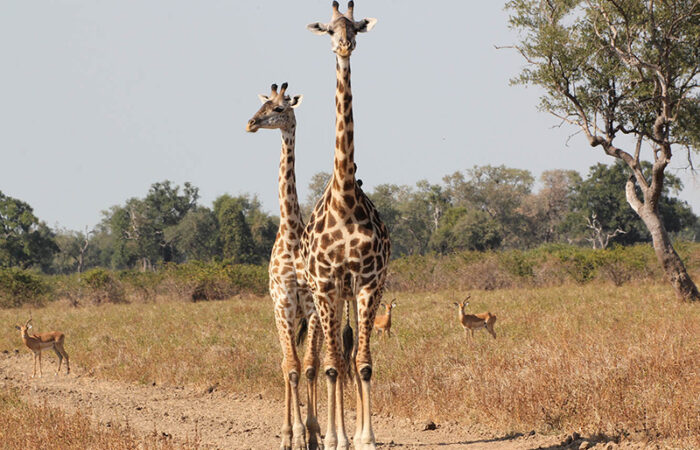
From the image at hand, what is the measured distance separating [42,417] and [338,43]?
618 cm

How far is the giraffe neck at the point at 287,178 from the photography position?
826 centimetres

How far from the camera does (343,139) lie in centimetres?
704

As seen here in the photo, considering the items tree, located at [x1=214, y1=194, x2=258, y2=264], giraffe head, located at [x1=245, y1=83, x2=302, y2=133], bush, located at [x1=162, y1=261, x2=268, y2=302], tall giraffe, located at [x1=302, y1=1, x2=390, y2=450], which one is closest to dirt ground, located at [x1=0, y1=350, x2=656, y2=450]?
tall giraffe, located at [x1=302, y1=1, x2=390, y2=450]

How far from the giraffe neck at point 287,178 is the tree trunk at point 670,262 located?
15.6 meters

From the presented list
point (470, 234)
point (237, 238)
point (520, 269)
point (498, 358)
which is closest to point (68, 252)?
point (237, 238)

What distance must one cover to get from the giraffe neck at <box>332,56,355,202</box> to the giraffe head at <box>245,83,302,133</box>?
116cm

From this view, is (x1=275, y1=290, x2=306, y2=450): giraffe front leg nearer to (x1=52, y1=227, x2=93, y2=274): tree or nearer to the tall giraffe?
the tall giraffe

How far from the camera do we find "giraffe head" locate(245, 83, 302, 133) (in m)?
7.86

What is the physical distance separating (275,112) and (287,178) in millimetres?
801

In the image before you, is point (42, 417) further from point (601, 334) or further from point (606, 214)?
point (606, 214)

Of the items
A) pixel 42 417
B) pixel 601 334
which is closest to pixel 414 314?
pixel 601 334

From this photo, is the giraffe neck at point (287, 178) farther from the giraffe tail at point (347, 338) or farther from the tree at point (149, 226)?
the tree at point (149, 226)

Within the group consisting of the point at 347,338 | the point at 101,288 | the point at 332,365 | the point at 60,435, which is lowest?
the point at 60,435

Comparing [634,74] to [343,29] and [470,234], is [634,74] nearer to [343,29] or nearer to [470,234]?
[343,29]
